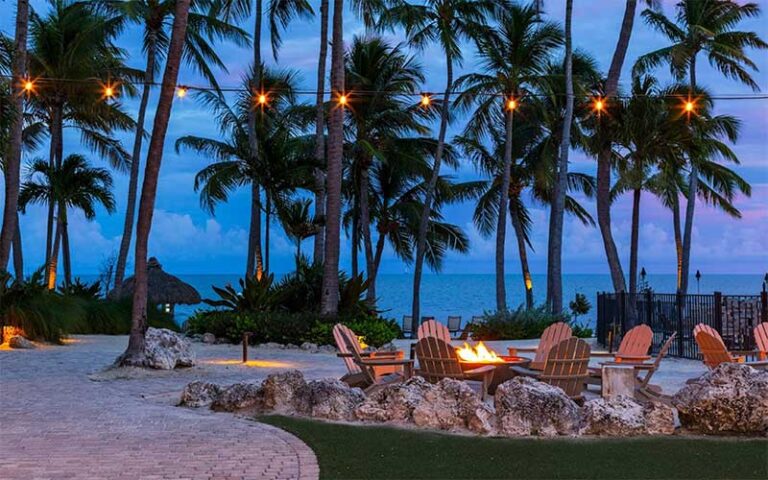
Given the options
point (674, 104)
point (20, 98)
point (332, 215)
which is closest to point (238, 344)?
point (332, 215)

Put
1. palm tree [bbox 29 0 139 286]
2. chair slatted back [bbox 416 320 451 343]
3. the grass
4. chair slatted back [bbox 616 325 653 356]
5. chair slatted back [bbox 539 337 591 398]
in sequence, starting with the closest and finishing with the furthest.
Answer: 1. the grass
2. chair slatted back [bbox 539 337 591 398]
3. chair slatted back [bbox 616 325 653 356]
4. chair slatted back [bbox 416 320 451 343]
5. palm tree [bbox 29 0 139 286]

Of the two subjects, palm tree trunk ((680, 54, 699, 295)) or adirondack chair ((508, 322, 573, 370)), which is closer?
adirondack chair ((508, 322, 573, 370))

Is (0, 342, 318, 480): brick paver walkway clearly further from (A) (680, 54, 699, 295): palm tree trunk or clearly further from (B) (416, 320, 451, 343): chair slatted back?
(A) (680, 54, 699, 295): palm tree trunk

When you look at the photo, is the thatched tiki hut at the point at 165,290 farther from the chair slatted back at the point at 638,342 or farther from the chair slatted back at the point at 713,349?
the chair slatted back at the point at 713,349

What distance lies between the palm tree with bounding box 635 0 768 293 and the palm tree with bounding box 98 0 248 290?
14794mm

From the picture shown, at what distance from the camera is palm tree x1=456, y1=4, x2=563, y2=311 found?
29.9 m

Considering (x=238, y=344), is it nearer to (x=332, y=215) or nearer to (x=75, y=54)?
(x=332, y=215)

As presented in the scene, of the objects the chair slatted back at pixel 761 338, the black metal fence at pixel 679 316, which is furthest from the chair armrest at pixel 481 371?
the black metal fence at pixel 679 316

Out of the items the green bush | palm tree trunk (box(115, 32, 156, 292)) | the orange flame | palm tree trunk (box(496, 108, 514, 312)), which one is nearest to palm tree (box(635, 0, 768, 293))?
palm tree trunk (box(496, 108, 514, 312))

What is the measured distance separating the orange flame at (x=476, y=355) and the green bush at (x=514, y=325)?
12.0 metres

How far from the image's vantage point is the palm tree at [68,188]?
28594mm

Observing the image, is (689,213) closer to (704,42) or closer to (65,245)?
(704,42)

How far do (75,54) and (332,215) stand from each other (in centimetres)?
1264

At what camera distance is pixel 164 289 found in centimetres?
2945
